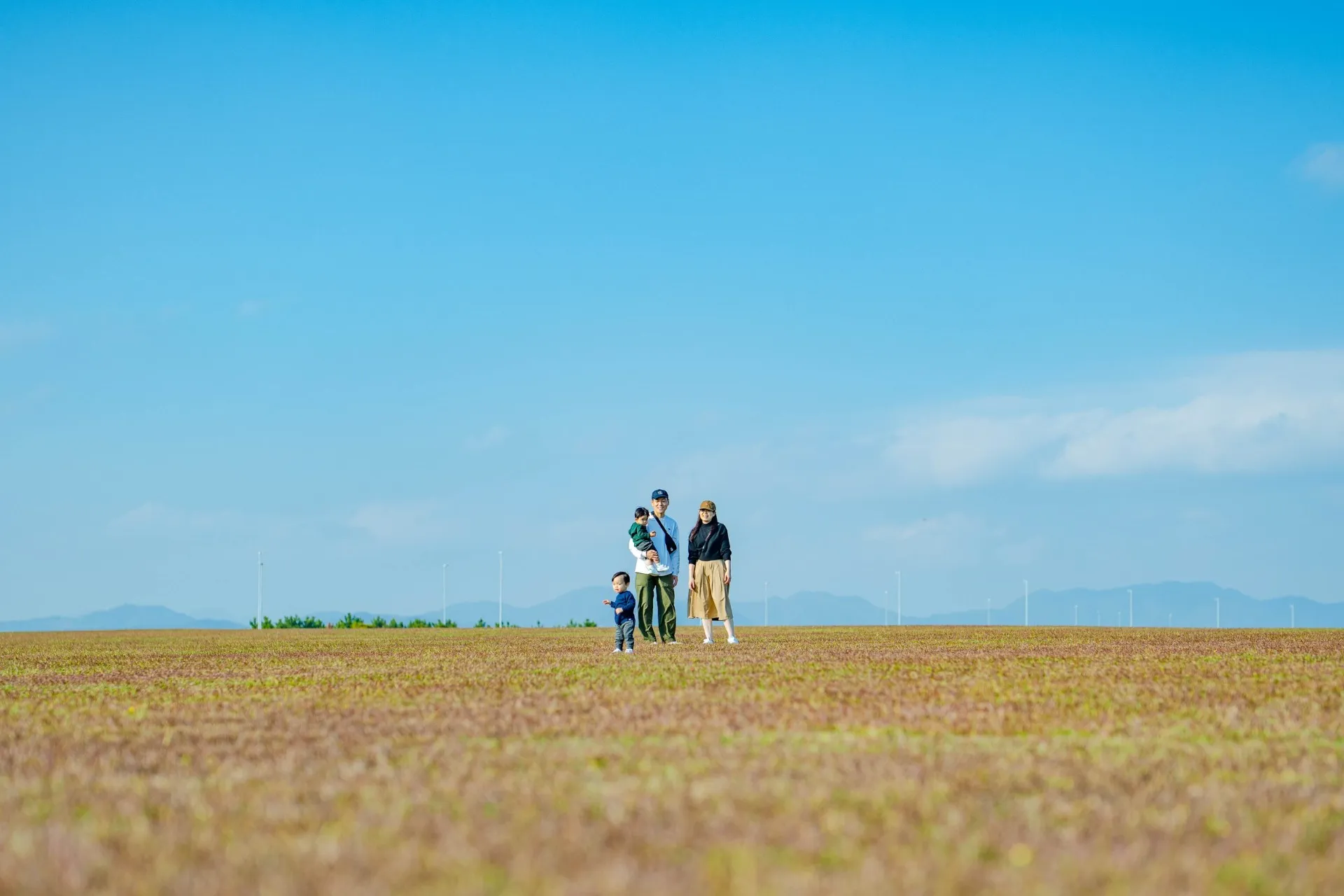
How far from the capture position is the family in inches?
846

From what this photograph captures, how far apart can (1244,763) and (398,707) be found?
6067 millimetres

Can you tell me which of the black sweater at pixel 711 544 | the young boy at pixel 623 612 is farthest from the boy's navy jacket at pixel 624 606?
the black sweater at pixel 711 544

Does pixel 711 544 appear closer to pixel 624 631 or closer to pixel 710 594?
pixel 710 594

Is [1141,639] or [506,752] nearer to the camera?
[506,752]

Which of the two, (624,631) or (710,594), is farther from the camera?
(710,594)

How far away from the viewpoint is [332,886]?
440 cm

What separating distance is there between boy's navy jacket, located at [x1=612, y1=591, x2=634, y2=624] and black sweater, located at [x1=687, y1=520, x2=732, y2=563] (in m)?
1.49

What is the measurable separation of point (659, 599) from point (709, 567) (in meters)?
2.45

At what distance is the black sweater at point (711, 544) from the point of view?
22.1 meters

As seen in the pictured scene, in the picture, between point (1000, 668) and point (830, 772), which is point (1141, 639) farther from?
point (830, 772)

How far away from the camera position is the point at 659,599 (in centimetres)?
2442

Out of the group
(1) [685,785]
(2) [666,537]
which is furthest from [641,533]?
(1) [685,785]

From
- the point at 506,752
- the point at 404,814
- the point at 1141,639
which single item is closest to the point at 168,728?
the point at 506,752

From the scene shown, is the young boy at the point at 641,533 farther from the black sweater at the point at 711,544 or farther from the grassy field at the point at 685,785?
the grassy field at the point at 685,785
